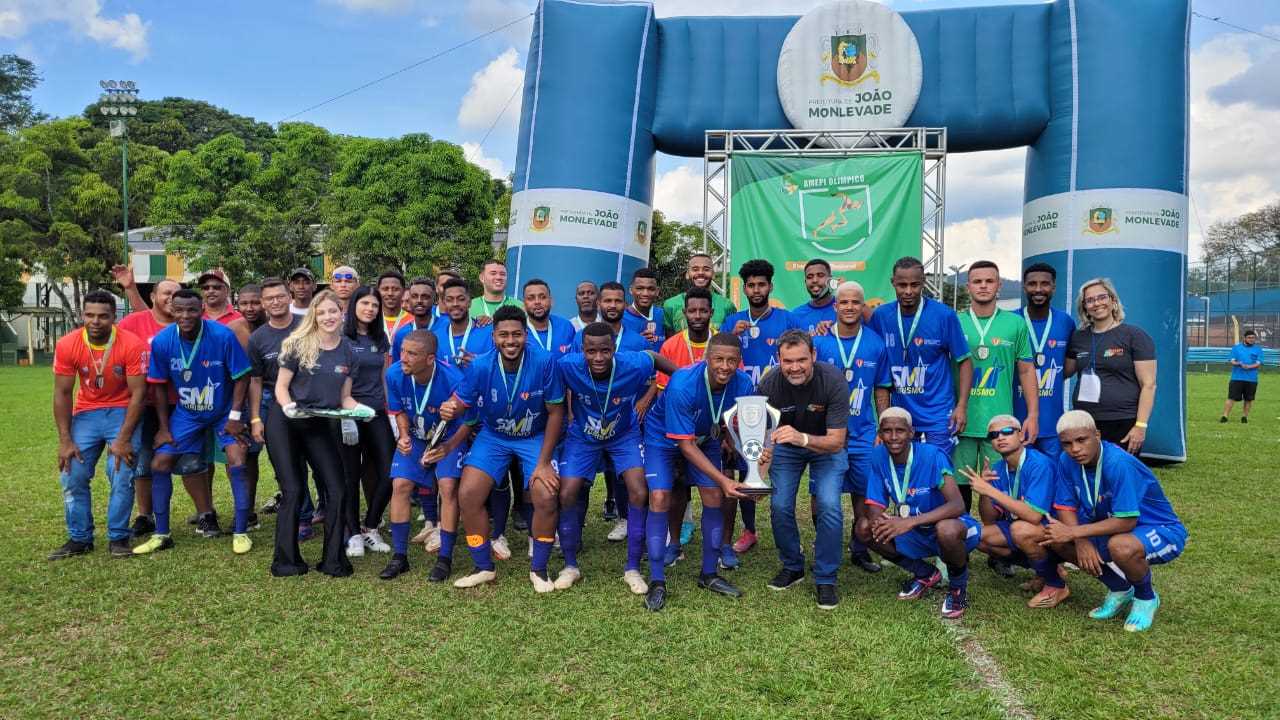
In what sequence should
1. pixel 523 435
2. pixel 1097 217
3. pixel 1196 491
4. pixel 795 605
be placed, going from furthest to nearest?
pixel 1097 217
pixel 1196 491
pixel 523 435
pixel 795 605

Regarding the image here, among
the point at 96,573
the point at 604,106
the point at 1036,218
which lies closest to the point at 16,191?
the point at 604,106

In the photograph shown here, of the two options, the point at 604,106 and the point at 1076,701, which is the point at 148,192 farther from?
the point at 1076,701

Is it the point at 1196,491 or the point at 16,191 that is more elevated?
the point at 16,191

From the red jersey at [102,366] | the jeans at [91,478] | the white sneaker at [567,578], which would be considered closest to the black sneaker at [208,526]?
the jeans at [91,478]

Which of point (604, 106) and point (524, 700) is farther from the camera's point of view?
point (604, 106)

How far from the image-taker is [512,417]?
184 inches

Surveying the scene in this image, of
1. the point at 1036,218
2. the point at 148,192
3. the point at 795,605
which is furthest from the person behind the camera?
the point at 148,192

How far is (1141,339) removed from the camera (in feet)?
16.3

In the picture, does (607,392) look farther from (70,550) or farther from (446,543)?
(70,550)

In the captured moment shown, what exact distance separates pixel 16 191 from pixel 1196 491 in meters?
37.9

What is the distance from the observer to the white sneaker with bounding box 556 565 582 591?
4.61m

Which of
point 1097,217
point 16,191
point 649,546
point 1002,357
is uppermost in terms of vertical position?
point 16,191

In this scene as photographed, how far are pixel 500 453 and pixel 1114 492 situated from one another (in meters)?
3.32

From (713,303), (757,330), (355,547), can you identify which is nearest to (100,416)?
(355,547)
